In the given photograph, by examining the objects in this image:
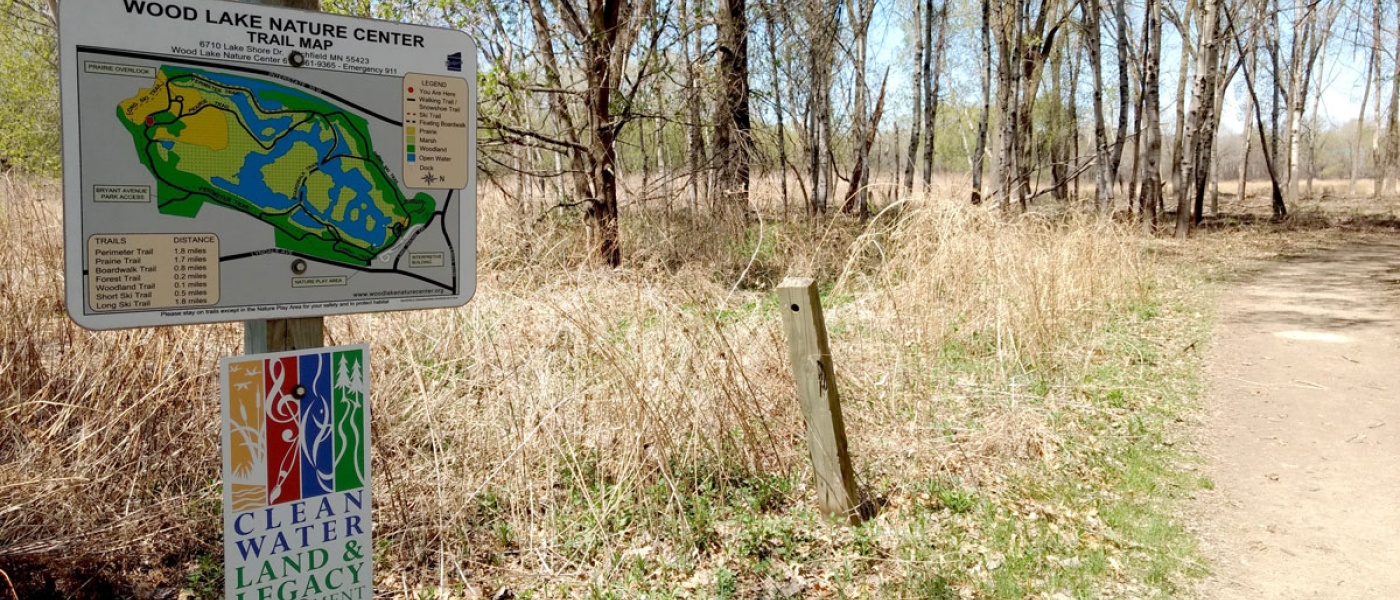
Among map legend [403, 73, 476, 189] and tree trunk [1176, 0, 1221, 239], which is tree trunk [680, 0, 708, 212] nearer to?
map legend [403, 73, 476, 189]

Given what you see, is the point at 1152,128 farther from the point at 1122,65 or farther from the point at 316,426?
the point at 316,426

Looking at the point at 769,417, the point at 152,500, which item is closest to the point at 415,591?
the point at 152,500

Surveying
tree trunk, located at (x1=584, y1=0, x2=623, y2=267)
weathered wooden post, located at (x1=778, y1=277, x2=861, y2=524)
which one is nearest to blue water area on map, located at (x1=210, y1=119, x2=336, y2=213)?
weathered wooden post, located at (x1=778, y1=277, x2=861, y2=524)

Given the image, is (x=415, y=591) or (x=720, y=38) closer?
(x=415, y=591)

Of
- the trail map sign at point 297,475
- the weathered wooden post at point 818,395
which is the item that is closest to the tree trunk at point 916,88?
the weathered wooden post at point 818,395

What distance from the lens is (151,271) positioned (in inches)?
77.8

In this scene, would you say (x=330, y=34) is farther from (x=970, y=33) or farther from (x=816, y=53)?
(x=970, y=33)

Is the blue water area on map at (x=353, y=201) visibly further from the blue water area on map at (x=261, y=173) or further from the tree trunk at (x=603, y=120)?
the tree trunk at (x=603, y=120)

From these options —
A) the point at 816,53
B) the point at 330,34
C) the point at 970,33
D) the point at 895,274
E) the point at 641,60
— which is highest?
the point at 970,33

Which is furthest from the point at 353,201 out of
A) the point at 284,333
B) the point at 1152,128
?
the point at 1152,128

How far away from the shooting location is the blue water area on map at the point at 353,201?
2205mm

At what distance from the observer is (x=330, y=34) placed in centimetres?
216

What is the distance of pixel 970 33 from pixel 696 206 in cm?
2729

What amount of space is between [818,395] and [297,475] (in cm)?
249
